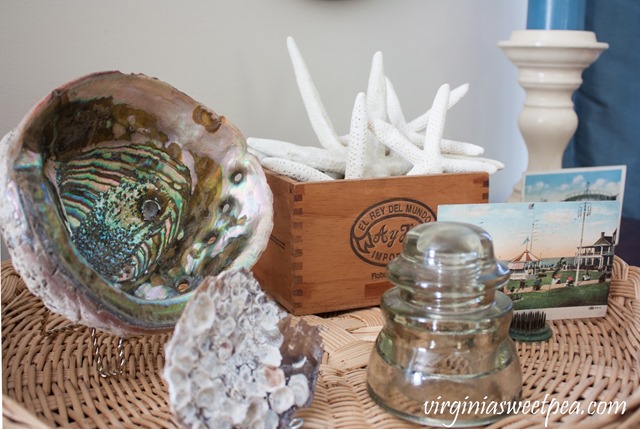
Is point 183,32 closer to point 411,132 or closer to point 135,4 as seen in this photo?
point 135,4

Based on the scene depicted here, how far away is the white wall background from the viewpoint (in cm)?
65

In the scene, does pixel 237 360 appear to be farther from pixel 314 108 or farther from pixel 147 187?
pixel 314 108

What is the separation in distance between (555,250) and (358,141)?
19 centimetres

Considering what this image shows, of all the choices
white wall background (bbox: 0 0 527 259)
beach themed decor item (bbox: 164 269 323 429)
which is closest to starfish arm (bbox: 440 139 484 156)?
white wall background (bbox: 0 0 527 259)

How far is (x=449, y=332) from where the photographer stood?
1.30 ft

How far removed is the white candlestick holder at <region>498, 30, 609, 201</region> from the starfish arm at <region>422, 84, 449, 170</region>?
0.20 meters

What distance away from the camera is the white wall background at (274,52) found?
25.8 inches

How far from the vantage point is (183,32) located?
0.72 meters

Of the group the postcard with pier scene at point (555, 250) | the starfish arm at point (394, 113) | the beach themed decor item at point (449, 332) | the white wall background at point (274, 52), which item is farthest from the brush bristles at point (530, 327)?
the white wall background at point (274, 52)

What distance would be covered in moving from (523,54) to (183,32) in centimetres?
40

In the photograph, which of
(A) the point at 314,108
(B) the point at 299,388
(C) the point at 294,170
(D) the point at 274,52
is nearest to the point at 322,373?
(B) the point at 299,388

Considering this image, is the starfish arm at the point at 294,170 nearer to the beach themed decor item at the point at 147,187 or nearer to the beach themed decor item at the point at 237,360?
the beach themed decor item at the point at 147,187

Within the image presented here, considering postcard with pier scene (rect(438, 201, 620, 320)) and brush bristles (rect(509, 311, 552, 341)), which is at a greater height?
postcard with pier scene (rect(438, 201, 620, 320))

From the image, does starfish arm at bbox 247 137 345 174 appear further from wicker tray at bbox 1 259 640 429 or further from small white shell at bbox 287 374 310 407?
small white shell at bbox 287 374 310 407
